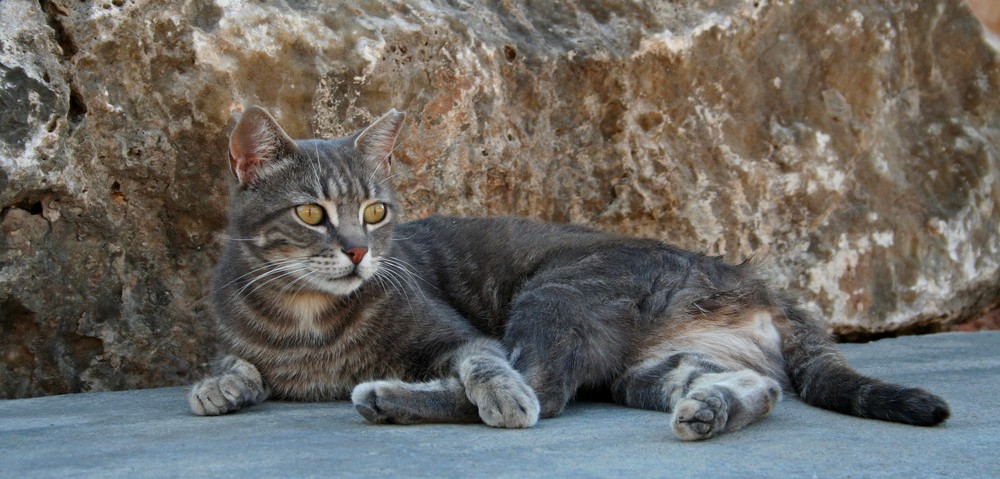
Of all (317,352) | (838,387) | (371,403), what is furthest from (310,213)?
(838,387)

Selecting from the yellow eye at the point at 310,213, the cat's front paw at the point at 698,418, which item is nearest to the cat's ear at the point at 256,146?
the yellow eye at the point at 310,213

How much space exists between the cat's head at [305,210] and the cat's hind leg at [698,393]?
114 centimetres

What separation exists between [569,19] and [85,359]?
10.1ft

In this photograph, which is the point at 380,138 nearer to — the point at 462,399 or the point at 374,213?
the point at 374,213

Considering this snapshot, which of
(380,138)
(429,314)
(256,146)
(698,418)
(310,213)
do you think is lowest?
(698,418)

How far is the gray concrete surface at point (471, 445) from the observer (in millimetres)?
2721

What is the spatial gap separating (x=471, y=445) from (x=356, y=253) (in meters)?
1.10

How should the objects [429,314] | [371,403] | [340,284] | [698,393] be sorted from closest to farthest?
[698,393]
[371,403]
[340,284]
[429,314]

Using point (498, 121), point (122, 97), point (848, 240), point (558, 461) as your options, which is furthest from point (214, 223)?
point (848, 240)

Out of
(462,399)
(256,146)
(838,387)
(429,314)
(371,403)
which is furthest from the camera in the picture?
(429,314)

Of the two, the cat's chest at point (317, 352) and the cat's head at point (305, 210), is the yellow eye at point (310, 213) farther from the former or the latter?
the cat's chest at point (317, 352)

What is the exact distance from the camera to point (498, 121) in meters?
5.36

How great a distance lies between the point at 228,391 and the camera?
3824 millimetres

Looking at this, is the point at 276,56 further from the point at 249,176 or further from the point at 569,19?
the point at 569,19
